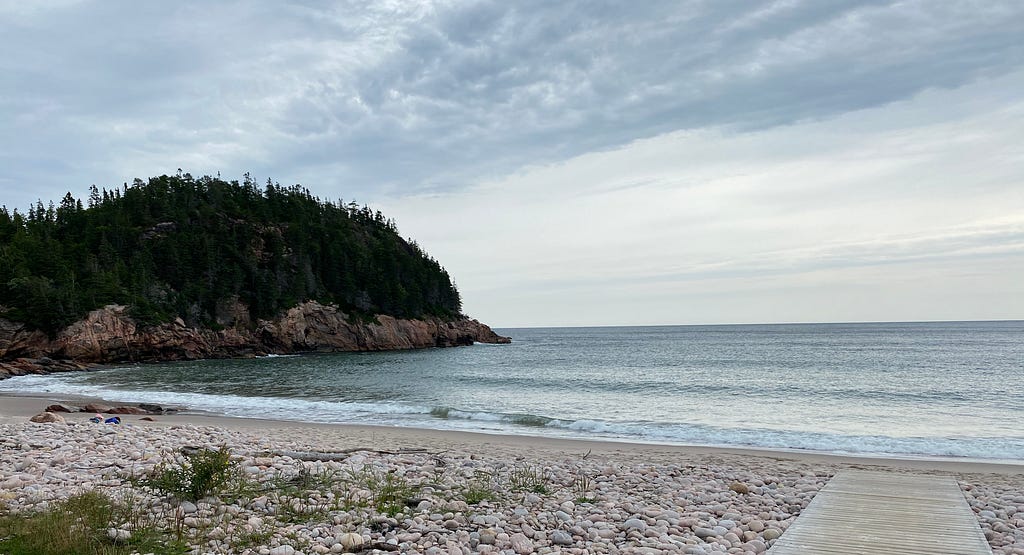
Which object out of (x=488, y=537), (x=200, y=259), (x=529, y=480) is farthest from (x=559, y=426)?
(x=200, y=259)

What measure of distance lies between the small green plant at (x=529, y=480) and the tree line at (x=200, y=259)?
200ft

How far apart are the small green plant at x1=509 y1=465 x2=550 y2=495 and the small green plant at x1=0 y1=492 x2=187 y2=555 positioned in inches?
176

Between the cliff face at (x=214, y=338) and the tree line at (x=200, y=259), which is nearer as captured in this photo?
the cliff face at (x=214, y=338)

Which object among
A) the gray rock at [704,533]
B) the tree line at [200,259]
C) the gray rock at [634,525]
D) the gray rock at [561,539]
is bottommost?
the gray rock at [704,533]

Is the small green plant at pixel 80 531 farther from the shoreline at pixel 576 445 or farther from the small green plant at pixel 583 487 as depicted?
the shoreline at pixel 576 445

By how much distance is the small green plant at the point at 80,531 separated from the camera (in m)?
5.88

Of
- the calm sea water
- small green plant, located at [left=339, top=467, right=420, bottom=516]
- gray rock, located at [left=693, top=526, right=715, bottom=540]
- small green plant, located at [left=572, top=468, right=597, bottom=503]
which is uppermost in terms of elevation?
small green plant, located at [left=339, top=467, right=420, bottom=516]

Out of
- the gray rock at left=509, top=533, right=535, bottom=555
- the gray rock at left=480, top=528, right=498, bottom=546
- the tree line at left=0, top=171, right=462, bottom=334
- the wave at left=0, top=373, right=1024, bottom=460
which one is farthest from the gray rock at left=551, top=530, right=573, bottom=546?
the tree line at left=0, top=171, right=462, bottom=334

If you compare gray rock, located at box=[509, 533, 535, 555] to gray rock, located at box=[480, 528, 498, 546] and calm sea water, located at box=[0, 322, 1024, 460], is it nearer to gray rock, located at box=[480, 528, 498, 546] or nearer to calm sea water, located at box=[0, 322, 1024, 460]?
gray rock, located at box=[480, 528, 498, 546]

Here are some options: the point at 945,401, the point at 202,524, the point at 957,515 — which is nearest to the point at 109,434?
the point at 202,524

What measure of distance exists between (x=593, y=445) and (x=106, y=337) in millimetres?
57486

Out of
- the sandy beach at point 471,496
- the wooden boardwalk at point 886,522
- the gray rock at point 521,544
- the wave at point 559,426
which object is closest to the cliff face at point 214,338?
the wave at point 559,426

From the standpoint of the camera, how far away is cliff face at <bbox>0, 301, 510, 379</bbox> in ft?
178

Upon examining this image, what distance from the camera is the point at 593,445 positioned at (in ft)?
55.1
